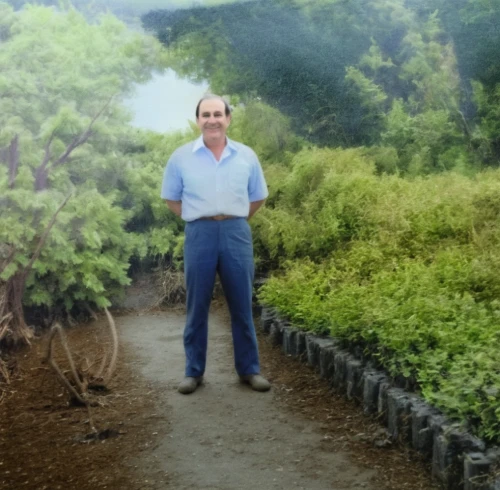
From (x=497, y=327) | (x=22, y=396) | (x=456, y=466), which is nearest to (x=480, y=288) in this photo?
(x=497, y=327)

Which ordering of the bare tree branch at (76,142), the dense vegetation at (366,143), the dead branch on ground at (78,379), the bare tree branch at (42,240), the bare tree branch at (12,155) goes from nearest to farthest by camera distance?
1. the dead branch on ground at (78,379)
2. the dense vegetation at (366,143)
3. the bare tree branch at (42,240)
4. the bare tree branch at (12,155)
5. the bare tree branch at (76,142)

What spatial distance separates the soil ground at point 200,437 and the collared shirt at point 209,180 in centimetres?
100

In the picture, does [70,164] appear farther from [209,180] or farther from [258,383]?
[258,383]

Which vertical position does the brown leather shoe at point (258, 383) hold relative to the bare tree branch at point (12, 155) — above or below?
below

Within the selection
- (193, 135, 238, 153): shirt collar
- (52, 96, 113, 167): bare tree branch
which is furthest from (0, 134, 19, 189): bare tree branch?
(193, 135, 238, 153): shirt collar

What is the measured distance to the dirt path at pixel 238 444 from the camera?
3.12 m

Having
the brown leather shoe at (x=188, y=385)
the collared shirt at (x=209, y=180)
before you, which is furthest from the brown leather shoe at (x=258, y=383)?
the collared shirt at (x=209, y=180)

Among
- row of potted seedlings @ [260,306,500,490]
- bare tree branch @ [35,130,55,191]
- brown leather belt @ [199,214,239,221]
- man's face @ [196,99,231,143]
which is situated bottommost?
row of potted seedlings @ [260,306,500,490]

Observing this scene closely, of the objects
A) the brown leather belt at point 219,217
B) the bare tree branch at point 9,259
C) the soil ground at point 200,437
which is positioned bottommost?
the soil ground at point 200,437

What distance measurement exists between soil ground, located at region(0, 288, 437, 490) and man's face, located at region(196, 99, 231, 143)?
1.38m

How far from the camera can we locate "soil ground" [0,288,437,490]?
10.4ft

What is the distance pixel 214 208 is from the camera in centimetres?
413

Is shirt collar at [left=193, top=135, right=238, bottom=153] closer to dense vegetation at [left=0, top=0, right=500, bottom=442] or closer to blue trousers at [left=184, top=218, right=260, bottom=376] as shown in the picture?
blue trousers at [left=184, top=218, right=260, bottom=376]

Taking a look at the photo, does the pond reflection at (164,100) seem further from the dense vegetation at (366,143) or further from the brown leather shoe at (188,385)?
the brown leather shoe at (188,385)
